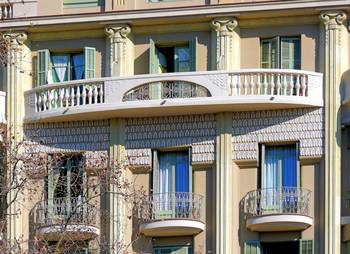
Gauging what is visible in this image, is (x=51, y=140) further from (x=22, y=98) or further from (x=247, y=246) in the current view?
(x=247, y=246)

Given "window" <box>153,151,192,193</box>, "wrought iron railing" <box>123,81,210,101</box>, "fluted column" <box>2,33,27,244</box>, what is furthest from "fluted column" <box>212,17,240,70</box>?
"fluted column" <box>2,33,27,244</box>

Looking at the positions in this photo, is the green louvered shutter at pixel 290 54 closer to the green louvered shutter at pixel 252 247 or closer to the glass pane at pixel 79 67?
the green louvered shutter at pixel 252 247

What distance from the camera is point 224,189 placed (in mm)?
61750

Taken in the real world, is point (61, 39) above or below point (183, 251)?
above

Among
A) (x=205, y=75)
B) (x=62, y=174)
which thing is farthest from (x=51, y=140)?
(x=205, y=75)

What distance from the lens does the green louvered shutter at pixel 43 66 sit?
2520 inches

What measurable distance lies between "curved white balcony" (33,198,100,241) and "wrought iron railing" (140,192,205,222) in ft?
4.88

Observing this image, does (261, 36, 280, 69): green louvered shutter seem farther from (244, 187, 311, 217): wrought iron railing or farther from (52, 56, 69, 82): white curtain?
(52, 56, 69, 82): white curtain

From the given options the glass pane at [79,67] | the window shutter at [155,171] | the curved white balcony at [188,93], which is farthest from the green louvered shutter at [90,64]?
the window shutter at [155,171]

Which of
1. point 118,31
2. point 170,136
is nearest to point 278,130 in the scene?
point 170,136

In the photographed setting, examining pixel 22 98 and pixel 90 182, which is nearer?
pixel 90 182

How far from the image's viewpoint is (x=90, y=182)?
58000mm

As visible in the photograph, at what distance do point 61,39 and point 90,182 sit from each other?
751cm

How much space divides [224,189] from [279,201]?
1.66 metres
